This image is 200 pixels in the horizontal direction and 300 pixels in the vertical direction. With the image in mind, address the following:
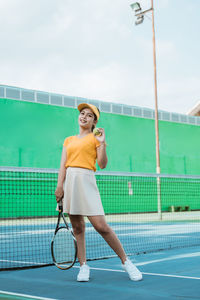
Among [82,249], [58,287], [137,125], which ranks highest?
[137,125]

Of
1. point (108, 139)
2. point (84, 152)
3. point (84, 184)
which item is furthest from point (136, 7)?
point (84, 184)

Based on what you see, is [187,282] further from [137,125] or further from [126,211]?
[137,125]

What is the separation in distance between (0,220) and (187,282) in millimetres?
15617

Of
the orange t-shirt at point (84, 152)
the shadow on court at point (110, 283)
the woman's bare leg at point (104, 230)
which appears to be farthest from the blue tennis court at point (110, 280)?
the orange t-shirt at point (84, 152)

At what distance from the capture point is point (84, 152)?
15.4 feet

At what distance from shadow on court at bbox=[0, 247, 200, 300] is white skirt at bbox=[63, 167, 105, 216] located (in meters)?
0.73

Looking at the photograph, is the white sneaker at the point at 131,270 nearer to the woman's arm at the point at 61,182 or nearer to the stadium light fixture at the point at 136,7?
the woman's arm at the point at 61,182

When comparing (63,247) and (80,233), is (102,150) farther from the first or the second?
(63,247)

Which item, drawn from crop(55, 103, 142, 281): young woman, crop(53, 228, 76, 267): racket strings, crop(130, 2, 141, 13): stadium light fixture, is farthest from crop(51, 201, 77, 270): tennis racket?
crop(130, 2, 141, 13): stadium light fixture

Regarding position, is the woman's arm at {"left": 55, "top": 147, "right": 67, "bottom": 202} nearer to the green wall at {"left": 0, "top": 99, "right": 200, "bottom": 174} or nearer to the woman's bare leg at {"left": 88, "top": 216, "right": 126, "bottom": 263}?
the woman's bare leg at {"left": 88, "top": 216, "right": 126, "bottom": 263}

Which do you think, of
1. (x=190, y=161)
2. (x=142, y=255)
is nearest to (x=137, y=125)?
(x=190, y=161)

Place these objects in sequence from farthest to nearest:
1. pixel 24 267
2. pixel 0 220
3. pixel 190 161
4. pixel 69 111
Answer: pixel 190 161, pixel 69 111, pixel 0 220, pixel 24 267

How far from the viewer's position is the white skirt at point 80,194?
181 inches

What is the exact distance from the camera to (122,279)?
5.02 m
